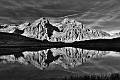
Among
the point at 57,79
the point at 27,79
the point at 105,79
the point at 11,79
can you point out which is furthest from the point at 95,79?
the point at 11,79

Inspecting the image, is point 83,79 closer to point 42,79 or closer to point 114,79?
point 114,79

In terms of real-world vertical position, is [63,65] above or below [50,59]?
above

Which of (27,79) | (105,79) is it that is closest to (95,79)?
(105,79)

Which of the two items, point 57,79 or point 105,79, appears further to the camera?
point 57,79

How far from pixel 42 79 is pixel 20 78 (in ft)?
10.7

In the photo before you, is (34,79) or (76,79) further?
(34,79)

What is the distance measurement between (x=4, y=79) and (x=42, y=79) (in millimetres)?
5150

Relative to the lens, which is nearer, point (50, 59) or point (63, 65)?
point (63, 65)

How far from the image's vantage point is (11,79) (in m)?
29.3

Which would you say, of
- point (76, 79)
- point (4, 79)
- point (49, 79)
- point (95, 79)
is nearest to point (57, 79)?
point (49, 79)

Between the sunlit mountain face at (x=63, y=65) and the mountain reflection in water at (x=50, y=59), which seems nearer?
the sunlit mountain face at (x=63, y=65)

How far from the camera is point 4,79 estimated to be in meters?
29.0

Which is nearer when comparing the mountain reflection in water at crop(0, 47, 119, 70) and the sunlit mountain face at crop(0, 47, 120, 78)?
the sunlit mountain face at crop(0, 47, 120, 78)

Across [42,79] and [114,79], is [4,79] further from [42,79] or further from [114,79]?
[114,79]
